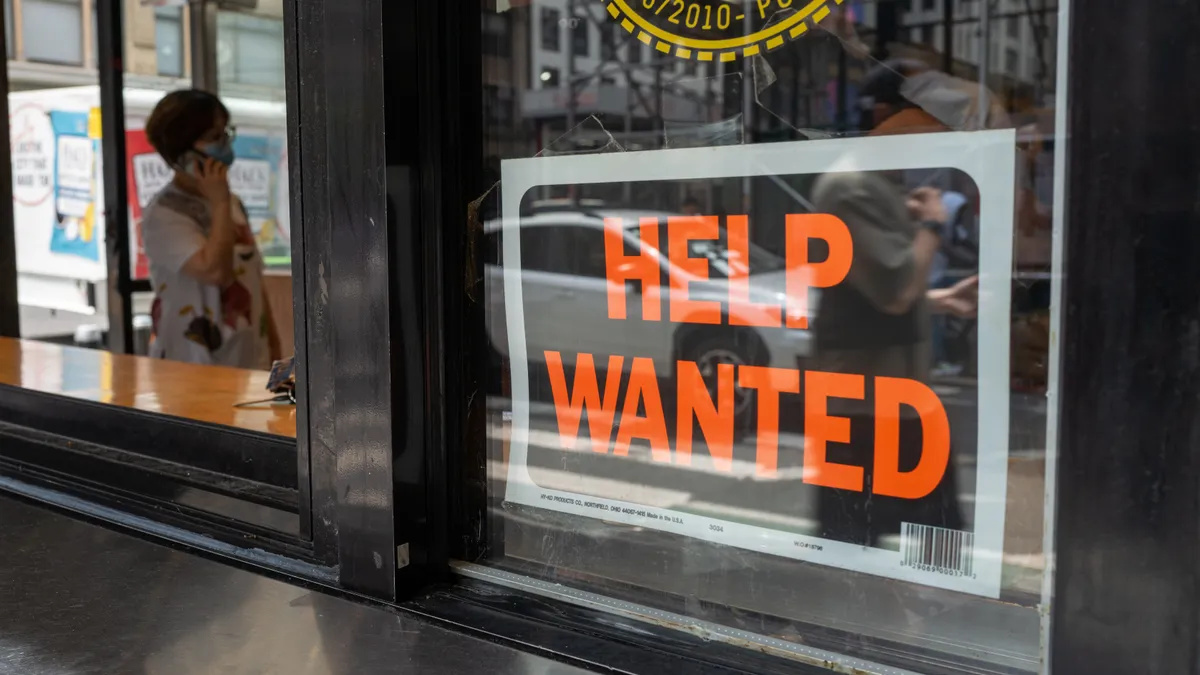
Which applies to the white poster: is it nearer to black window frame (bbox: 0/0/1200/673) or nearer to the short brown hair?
the short brown hair

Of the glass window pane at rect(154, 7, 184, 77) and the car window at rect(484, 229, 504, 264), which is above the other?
the glass window pane at rect(154, 7, 184, 77)

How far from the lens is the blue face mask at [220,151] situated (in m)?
2.88

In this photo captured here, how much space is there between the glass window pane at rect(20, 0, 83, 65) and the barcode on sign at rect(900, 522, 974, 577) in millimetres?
5769

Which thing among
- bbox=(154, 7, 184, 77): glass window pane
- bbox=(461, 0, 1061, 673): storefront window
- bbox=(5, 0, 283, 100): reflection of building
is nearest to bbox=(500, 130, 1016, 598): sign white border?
bbox=(461, 0, 1061, 673): storefront window

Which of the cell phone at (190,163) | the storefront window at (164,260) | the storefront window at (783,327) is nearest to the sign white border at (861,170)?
the storefront window at (783,327)

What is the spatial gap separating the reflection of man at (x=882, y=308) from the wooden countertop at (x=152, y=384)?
98cm

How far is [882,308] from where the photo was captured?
3.42 ft

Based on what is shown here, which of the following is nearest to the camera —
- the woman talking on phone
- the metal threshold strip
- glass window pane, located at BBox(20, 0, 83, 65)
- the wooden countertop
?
the metal threshold strip

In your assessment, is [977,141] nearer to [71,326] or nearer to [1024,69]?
[1024,69]

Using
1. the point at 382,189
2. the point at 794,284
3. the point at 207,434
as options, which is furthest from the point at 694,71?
Answer: the point at 207,434

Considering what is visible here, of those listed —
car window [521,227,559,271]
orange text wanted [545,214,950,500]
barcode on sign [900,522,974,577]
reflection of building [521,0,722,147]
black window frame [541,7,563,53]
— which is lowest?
barcode on sign [900,522,974,577]

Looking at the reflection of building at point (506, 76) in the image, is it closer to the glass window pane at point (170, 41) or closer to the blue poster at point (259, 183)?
the blue poster at point (259, 183)

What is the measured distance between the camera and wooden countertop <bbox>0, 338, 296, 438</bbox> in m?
1.87

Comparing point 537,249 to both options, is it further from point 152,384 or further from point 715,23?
point 152,384
